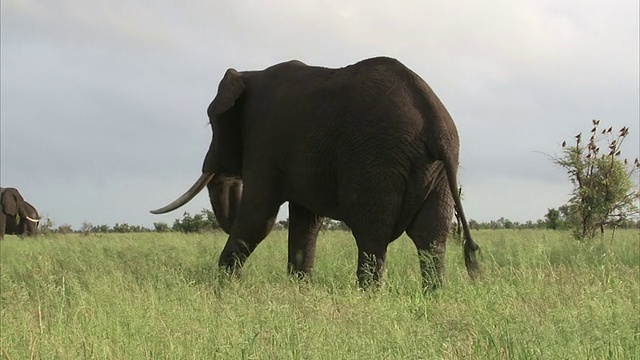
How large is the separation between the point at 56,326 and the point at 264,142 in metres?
3.05

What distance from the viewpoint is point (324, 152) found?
684cm

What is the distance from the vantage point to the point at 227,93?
25.2ft

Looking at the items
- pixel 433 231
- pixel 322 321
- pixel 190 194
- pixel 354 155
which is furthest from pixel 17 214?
pixel 322 321

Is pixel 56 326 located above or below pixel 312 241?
below

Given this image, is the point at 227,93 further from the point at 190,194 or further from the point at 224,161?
the point at 190,194

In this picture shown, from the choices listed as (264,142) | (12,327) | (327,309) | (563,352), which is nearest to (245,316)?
(327,309)

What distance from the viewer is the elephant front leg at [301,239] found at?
7895 millimetres

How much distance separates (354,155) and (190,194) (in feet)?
8.39

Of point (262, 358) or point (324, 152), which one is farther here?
point (324, 152)

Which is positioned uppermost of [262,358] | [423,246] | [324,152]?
[324,152]

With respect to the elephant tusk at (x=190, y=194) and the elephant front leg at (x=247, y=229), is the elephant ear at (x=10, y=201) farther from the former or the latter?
the elephant front leg at (x=247, y=229)

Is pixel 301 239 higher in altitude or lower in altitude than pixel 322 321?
higher

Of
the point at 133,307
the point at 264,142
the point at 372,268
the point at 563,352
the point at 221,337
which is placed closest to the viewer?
the point at 563,352

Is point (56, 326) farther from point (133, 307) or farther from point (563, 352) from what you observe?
point (563, 352)
